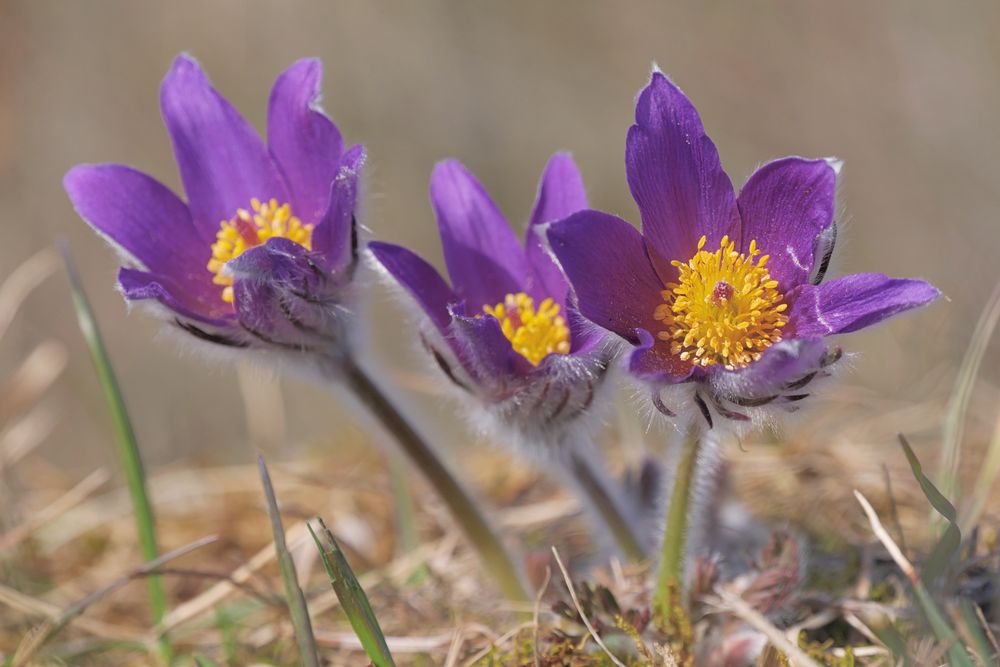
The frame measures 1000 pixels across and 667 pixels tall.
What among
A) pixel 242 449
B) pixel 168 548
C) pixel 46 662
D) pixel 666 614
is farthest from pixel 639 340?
pixel 242 449

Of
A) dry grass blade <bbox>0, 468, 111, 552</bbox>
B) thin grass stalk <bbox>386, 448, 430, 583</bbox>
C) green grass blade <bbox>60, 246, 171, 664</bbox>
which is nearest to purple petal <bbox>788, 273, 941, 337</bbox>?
thin grass stalk <bbox>386, 448, 430, 583</bbox>

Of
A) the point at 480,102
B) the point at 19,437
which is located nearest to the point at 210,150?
the point at 19,437

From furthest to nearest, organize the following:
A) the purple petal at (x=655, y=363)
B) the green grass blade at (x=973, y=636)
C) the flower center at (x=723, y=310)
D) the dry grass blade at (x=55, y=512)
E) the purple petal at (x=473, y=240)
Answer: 1. the dry grass blade at (x=55, y=512)
2. the purple petal at (x=473, y=240)
3. the flower center at (x=723, y=310)
4. the purple petal at (x=655, y=363)
5. the green grass blade at (x=973, y=636)

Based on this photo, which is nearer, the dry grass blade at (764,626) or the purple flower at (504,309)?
the dry grass blade at (764,626)

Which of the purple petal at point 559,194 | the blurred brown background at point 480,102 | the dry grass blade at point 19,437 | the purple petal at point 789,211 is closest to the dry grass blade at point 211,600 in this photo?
the purple petal at point 559,194

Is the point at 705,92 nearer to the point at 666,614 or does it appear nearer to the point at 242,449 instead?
the point at 242,449

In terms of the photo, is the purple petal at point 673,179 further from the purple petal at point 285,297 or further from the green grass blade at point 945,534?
the purple petal at point 285,297

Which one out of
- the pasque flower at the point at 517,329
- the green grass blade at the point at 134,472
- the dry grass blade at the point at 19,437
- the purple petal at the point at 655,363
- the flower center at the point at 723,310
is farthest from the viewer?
the dry grass blade at the point at 19,437
